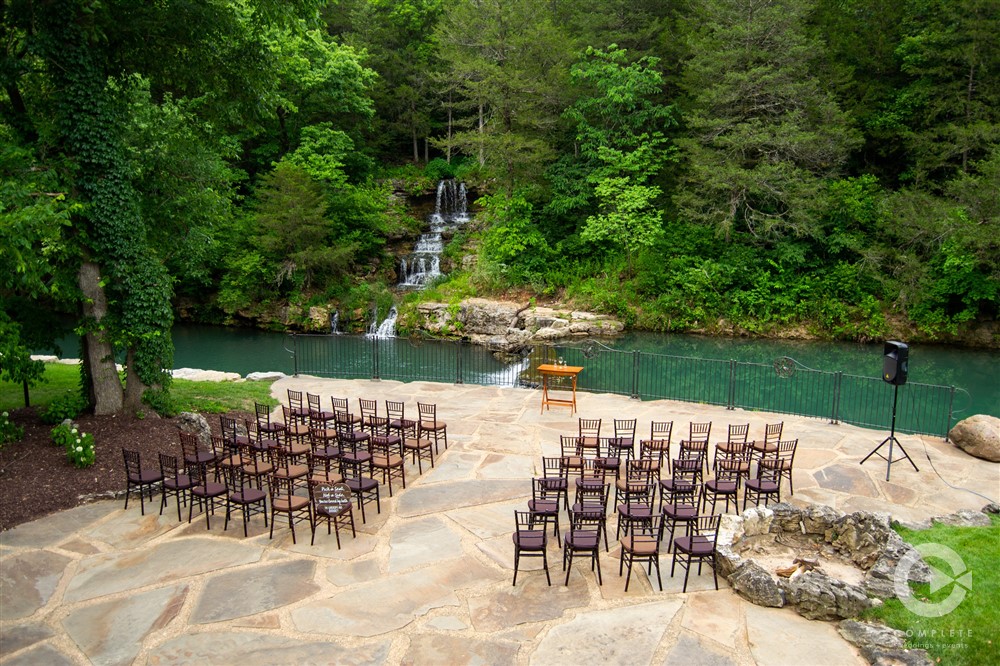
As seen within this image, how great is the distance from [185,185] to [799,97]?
2569 centimetres

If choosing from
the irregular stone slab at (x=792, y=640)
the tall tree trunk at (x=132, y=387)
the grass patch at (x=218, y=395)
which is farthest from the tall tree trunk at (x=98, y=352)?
the irregular stone slab at (x=792, y=640)

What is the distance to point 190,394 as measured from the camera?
17.1 meters

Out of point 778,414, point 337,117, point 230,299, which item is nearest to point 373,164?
point 337,117

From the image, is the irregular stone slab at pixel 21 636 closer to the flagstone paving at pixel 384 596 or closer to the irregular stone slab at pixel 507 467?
the flagstone paving at pixel 384 596

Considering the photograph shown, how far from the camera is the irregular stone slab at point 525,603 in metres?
7.76

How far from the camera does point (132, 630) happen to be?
7.56 metres

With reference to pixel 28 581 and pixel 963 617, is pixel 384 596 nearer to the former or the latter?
pixel 28 581

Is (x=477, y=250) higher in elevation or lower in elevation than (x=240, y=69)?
lower

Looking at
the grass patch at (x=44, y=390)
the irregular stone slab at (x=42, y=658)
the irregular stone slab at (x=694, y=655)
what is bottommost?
the irregular stone slab at (x=42, y=658)

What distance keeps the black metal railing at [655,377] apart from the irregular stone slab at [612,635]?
12.2 meters

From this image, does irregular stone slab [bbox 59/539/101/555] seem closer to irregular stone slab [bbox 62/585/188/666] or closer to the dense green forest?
irregular stone slab [bbox 62/585/188/666]

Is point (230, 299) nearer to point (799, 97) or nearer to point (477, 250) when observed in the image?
point (477, 250)

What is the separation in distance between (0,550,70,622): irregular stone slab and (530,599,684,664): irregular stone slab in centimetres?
618

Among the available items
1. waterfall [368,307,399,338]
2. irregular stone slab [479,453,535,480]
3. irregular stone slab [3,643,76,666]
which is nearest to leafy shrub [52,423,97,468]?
irregular stone slab [3,643,76,666]
